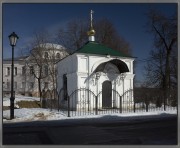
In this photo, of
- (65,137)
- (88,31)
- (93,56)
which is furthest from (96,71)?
(65,137)

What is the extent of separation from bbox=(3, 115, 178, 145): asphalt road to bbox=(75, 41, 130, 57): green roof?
6033mm

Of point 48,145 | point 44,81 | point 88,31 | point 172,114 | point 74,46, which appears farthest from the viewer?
point 44,81

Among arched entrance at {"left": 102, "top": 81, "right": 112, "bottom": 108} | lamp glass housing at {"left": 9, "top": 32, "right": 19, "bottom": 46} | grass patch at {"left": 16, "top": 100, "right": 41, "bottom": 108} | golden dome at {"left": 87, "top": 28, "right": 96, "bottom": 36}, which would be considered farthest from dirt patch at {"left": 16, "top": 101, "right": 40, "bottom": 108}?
lamp glass housing at {"left": 9, "top": 32, "right": 19, "bottom": 46}

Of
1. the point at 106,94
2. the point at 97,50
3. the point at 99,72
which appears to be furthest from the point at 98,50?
the point at 106,94

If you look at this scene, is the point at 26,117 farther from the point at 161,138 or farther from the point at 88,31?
the point at 88,31

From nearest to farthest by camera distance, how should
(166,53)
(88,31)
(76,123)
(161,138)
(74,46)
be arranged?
(161,138) → (76,123) → (166,53) → (88,31) → (74,46)

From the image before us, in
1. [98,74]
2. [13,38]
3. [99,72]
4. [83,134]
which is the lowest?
[83,134]

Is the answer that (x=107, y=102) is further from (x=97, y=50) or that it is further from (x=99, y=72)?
(x=97, y=50)

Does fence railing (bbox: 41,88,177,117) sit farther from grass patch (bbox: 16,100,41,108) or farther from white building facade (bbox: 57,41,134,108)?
grass patch (bbox: 16,100,41,108)

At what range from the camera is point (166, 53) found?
50.3ft

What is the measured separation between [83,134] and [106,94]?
25.7ft

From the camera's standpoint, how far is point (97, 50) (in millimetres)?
17047

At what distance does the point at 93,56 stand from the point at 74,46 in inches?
173

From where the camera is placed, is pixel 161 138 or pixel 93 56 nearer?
pixel 161 138
